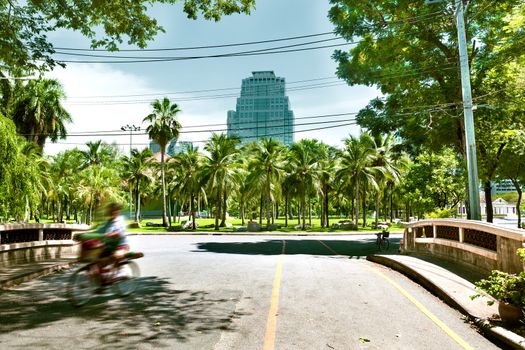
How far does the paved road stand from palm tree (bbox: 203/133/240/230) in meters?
34.9

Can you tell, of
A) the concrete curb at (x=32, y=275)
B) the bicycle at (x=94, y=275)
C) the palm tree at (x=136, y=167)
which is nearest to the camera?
the bicycle at (x=94, y=275)

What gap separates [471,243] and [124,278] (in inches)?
339

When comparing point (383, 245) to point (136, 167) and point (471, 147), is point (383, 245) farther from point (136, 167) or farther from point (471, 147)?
point (136, 167)

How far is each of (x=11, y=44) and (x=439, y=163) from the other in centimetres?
4735

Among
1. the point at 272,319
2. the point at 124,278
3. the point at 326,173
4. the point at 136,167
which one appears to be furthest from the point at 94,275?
the point at 136,167

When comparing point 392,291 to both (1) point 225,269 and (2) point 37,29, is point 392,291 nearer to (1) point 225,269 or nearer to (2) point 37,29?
(1) point 225,269

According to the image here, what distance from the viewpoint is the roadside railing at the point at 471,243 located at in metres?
7.93

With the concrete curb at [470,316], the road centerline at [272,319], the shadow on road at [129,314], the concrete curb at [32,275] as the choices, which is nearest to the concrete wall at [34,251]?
the concrete curb at [32,275]

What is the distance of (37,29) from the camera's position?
11625mm

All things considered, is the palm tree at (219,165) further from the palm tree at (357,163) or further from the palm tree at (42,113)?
the palm tree at (42,113)

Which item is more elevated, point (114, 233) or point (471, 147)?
point (471, 147)

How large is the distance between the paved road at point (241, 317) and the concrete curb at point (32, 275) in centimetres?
29

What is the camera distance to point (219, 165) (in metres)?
45.8

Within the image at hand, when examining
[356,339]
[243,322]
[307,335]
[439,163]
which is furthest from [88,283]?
[439,163]
